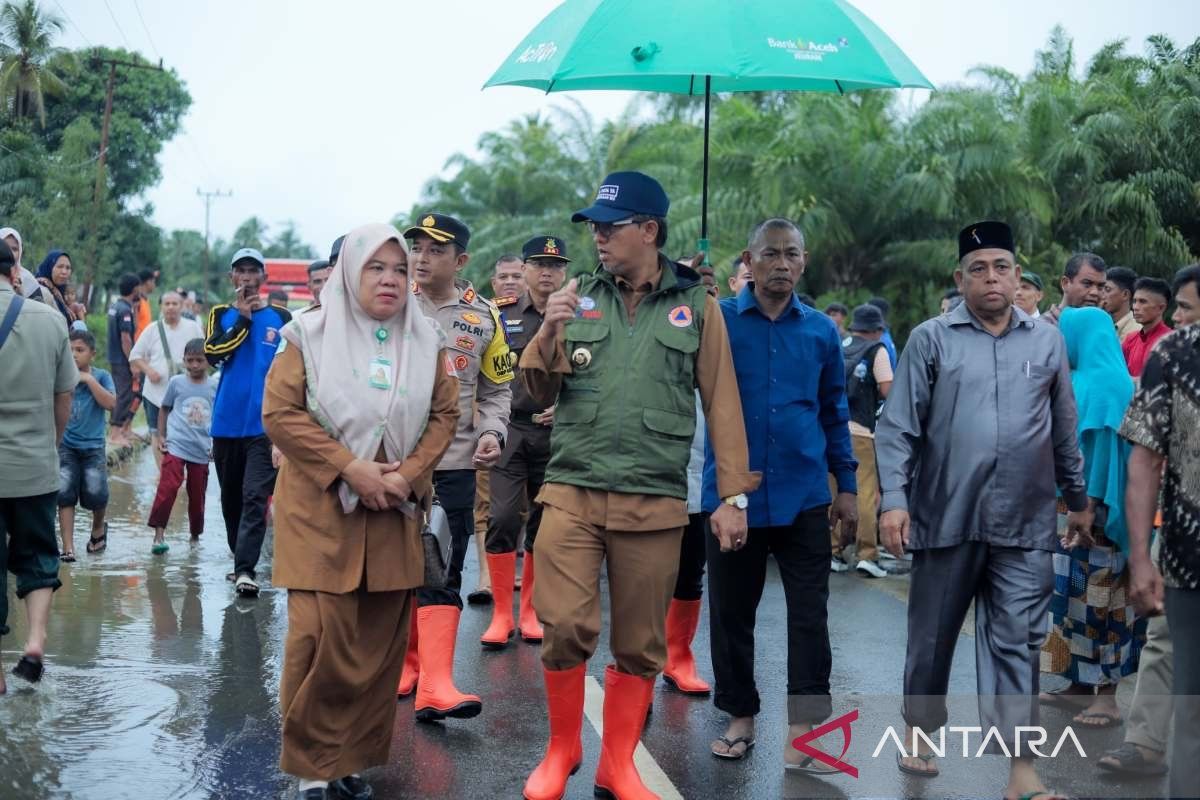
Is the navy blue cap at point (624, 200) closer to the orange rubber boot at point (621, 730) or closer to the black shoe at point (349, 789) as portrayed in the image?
the orange rubber boot at point (621, 730)

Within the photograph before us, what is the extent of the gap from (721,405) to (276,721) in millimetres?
2536

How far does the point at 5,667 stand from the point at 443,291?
117 inches

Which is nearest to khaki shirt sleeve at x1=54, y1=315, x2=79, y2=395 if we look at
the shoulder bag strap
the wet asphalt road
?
the shoulder bag strap

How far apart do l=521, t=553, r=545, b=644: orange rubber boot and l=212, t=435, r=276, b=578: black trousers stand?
1.96 meters

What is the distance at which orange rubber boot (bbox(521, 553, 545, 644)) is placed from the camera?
773 centimetres

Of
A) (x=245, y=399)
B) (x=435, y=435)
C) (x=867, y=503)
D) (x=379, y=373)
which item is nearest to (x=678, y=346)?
(x=435, y=435)

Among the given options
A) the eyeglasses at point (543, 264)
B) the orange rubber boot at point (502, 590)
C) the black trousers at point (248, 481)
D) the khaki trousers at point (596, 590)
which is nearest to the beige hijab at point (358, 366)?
the khaki trousers at point (596, 590)

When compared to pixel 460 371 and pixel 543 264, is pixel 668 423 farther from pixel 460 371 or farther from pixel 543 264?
pixel 543 264

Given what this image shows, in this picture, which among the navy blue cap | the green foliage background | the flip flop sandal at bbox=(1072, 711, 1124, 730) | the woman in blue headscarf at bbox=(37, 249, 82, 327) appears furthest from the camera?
→ the green foliage background

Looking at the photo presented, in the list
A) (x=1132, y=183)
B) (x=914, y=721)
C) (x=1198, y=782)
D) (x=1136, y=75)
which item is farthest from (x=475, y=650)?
(x=1136, y=75)

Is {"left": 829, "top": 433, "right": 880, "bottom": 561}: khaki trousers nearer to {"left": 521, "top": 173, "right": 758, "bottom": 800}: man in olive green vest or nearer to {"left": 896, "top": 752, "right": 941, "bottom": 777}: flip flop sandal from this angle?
{"left": 896, "top": 752, "right": 941, "bottom": 777}: flip flop sandal

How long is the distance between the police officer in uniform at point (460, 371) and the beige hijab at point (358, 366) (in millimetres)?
1168

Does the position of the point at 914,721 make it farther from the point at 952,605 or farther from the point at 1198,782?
the point at 1198,782

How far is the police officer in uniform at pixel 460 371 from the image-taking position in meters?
6.37
